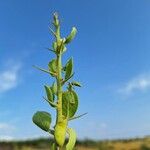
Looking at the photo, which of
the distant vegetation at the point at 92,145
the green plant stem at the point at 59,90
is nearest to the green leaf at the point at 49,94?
the green plant stem at the point at 59,90

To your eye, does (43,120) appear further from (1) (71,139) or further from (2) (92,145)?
A: (2) (92,145)

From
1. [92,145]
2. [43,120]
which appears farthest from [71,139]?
[92,145]

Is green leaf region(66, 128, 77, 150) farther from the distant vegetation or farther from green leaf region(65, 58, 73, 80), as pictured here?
the distant vegetation

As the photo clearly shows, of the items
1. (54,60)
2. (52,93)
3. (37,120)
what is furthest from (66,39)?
(37,120)

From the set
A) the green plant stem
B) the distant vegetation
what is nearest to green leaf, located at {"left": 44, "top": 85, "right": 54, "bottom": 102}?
the green plant stem

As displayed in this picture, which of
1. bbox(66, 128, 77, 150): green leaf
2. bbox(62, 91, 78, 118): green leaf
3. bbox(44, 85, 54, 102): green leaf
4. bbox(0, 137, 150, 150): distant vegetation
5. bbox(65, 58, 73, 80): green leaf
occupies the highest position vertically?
bbox(0, 137, 150, 150): distant vegetation

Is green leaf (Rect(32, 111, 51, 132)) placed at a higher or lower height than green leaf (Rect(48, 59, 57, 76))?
lower
